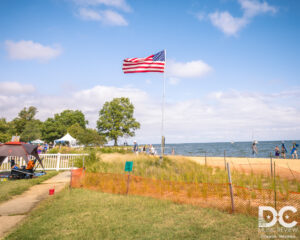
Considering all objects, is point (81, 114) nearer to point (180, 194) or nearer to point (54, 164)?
point (54, 164)

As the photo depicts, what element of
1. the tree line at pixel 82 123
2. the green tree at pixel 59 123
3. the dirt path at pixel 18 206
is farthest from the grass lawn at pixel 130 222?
the green tree at pixel 59 123

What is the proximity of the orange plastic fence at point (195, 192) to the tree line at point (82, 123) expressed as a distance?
1121 inches

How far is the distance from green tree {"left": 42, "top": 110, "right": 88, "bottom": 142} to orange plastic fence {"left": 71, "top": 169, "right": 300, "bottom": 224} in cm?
6838

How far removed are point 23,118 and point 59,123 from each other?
15.3 m

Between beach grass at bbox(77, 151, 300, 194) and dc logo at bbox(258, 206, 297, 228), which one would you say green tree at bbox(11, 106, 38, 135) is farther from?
dc logo at bbox(258, 206, 297, 228)

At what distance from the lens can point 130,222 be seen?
5.15 m

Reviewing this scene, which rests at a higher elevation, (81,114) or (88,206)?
(81,114)

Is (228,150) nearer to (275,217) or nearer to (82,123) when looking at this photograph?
(82,123)

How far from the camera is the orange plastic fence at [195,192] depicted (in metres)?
6.10

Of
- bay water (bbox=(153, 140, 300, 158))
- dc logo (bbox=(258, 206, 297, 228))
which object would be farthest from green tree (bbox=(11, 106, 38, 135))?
dc logo (bbox=(258, 206, 297, 228))

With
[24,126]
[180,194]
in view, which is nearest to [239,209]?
[180,194]

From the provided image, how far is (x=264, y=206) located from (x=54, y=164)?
15.0 meters

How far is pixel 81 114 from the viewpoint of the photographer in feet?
265

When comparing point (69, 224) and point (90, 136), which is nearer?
point (69, 224)
